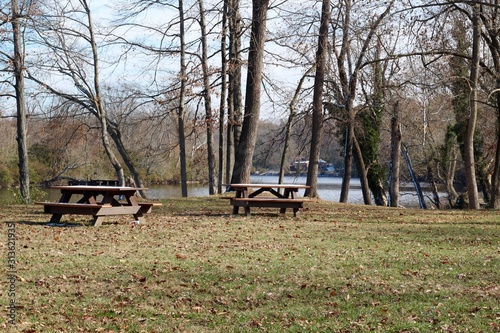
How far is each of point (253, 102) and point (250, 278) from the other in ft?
40.5

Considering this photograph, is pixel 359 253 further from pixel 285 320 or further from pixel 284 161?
pixel 284 161

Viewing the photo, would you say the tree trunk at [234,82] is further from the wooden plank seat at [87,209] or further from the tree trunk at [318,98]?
the wooden plank seat at [87,209]

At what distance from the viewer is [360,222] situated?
44.9 feet

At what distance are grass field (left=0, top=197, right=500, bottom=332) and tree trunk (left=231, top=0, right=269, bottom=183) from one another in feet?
22.8

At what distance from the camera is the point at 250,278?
294 inches

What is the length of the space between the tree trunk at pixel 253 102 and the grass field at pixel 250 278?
6.94 metres

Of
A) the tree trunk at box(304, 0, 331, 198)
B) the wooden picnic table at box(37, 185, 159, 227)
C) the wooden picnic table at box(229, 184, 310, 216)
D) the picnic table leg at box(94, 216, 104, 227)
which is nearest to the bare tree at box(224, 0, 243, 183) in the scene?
the tree trunk at box(304, 0, 331, 198)

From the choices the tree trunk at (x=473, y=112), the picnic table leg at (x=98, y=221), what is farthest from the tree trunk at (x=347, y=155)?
the picnic table leg at (x=98, y=221)

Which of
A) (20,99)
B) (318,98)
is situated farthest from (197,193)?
(20,99)

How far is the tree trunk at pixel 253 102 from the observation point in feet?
63.4

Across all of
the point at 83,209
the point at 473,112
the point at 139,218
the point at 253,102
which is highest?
the point at 253,102

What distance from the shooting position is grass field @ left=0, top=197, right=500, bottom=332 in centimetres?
584

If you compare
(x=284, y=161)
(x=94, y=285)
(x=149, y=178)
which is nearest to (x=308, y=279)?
(x=94, y=285)

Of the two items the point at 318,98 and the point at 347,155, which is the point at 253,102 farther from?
the point at 347,155
